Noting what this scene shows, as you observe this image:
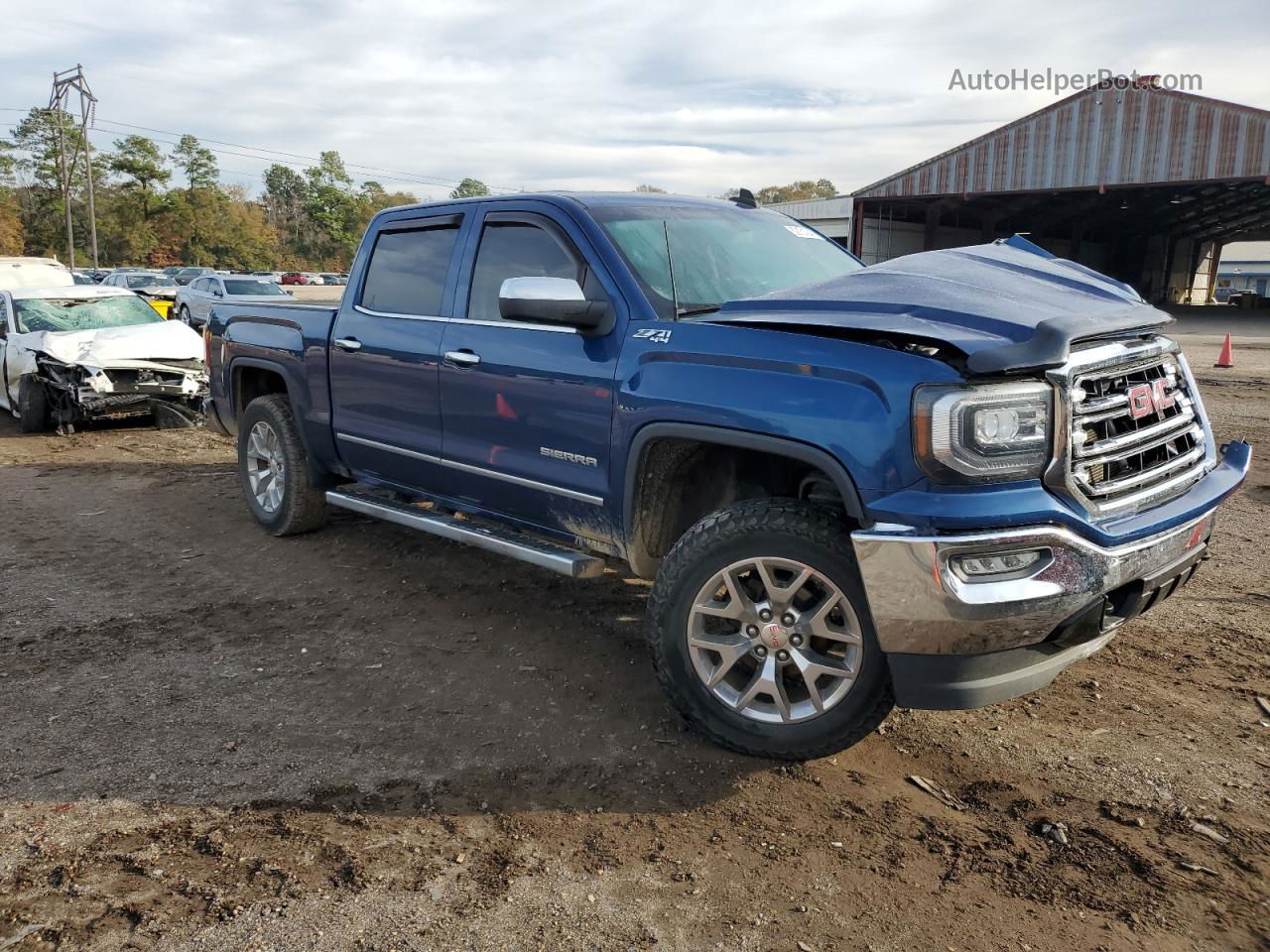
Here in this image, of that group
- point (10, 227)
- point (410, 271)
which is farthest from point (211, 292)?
point (10, 227)

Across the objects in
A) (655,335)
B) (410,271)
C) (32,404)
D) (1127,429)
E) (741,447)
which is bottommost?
(32,404)

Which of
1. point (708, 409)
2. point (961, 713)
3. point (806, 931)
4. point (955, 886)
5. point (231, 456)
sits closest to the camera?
point (806, 931)

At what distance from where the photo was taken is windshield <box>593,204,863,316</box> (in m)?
3.97

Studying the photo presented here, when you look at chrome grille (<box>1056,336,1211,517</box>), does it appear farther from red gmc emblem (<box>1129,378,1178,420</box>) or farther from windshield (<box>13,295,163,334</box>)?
windshield (<box>13,295,163,334</box>)

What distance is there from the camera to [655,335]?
3.63 meters

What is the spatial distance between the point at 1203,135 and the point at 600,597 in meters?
35.6

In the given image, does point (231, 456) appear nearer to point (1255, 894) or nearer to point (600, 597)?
point (600, 597)


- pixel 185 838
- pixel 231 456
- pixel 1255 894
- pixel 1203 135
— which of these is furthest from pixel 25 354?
pixel 1203 135

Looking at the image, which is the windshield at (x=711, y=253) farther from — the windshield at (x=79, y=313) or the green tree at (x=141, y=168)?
the green tree at (x=141, y=168)

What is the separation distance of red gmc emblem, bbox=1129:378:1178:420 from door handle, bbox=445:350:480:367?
2661 mm

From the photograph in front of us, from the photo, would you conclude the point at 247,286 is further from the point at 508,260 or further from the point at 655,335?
the point at 655,335

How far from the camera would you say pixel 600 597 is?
5.15m

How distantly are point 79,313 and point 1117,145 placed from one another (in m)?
34.2

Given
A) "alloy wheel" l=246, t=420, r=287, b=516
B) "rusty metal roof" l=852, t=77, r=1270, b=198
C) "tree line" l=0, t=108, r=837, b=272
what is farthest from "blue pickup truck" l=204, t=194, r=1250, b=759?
"tree line" l=0, t=108, r=837, b=272
